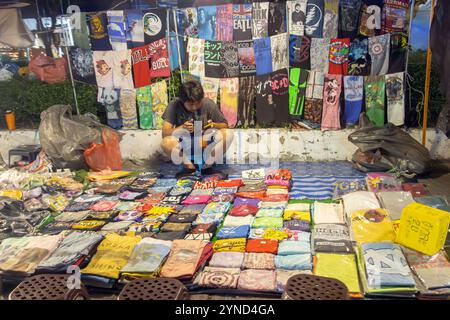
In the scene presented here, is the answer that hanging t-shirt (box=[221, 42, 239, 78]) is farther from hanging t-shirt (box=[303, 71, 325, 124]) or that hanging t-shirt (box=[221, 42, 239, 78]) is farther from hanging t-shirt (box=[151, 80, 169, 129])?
hanging t-shirt (box=[303, 71, 325, 124])

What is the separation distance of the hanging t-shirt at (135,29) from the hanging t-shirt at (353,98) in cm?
317

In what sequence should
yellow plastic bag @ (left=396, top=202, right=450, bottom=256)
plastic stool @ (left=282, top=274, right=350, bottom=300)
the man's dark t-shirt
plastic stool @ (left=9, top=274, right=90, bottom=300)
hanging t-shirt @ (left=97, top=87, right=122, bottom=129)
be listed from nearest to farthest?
1. plastic stool @ (left=282, top=274, right=350, bottom=300)
2. plastic stool @ (left=9, top=274, right=90, bottom=300)
3. yellow plastic bag @ (left=396, top=202, right=450, bottom=256)
4. the man's dark t-shirt
5. hanging t-shirt @ (left=97, top=87, right=122, bottom=129)

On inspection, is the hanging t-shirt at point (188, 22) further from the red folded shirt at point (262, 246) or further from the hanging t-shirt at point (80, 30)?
the red folded shirt at point (262, 246)

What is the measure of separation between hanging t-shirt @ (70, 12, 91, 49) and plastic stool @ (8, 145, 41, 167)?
1770mm

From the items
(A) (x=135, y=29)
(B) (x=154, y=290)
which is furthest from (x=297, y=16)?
(B) (x=154, y=290)

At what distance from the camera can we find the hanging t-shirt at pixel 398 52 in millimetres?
6086

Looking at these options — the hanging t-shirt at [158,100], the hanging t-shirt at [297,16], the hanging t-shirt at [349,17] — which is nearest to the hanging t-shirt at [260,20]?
the hanging t-shirt at [297,16]

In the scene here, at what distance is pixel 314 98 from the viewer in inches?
256

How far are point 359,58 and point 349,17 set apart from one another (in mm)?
593

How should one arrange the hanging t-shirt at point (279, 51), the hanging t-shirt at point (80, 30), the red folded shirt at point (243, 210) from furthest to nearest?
the hanging t-shirt at point (80, 30)
the hanging t-shirt at point (279, 51)
the red folded shirt at point (243, 210)

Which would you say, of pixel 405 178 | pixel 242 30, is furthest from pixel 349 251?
pixel 242 30

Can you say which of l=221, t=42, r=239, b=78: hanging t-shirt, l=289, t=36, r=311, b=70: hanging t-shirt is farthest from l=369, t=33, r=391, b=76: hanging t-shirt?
l=221, t=42, r=239, b=78: hanging t-shirt

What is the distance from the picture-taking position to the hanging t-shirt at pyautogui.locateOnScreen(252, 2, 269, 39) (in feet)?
20.5

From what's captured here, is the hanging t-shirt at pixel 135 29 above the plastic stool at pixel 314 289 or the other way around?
above
